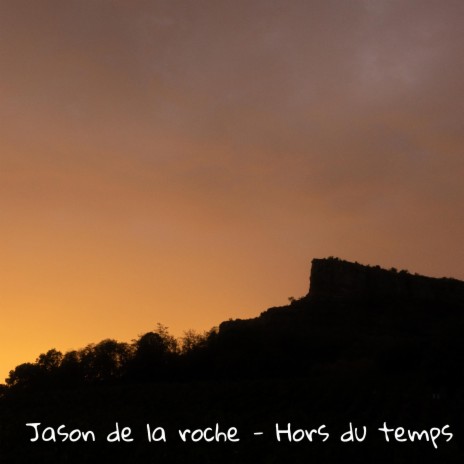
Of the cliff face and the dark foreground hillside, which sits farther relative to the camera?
the cliff face

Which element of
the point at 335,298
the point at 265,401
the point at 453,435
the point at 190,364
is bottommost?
the point at 453,435

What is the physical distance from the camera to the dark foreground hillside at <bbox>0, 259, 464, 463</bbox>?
102 feet

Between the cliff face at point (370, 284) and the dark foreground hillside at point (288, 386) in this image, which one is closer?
the dark foreground hillside at point (288, 386)

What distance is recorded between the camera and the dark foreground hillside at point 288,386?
31203 millimetres

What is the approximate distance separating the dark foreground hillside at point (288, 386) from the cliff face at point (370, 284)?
0.26m

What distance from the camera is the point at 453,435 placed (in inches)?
1212

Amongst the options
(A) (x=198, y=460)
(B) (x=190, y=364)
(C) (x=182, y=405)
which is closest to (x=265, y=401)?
(C) (x=182, y=405)

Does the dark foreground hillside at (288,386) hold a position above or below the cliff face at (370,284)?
below

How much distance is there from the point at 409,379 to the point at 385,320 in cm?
4607

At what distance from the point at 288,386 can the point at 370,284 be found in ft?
208

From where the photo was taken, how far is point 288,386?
2116 inches

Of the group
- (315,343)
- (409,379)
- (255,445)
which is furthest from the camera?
(315,343)

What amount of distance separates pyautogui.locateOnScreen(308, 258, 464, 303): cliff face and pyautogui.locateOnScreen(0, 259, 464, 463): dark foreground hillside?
0.84 ft

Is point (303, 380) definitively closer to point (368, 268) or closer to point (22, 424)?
point (22, 424)
